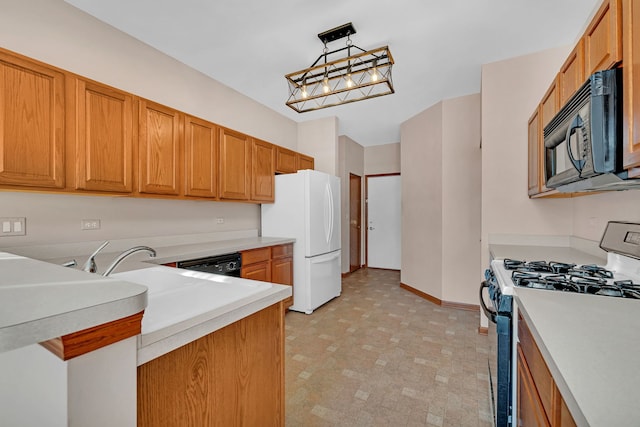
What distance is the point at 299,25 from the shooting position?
218 centimetres

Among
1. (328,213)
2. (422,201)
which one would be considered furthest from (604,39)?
(422,201)

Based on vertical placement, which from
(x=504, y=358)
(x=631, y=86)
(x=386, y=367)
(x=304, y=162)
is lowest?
(x=386, y=367)

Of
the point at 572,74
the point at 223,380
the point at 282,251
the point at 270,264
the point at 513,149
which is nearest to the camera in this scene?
the point at 223,380

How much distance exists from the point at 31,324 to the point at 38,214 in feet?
6.50

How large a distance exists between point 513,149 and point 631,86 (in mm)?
1840

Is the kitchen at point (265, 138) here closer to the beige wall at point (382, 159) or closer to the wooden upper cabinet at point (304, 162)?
the wooden upper cabinet at point (304, 162)

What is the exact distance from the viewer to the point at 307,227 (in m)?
3.33

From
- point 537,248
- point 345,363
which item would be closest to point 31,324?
point 345,363

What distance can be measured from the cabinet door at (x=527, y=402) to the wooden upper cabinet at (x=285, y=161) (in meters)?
3.04

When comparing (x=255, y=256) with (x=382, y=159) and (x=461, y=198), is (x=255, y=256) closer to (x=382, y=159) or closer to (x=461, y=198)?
(x=461, y=198)

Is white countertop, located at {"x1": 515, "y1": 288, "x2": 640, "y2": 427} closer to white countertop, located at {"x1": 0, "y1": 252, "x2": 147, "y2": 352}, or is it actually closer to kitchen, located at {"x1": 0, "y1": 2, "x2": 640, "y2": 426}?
white countertop, located at {"x1": 0, "y1": 252, "x2": 147, "y2": 352}

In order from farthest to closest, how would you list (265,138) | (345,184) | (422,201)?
(345,184), (422,201), (265,138)

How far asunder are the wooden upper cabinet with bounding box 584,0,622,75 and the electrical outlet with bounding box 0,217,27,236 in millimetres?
3155

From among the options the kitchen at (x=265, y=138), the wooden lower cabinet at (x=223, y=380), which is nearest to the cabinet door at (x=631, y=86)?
the kitchen at (x=265, y=138)
